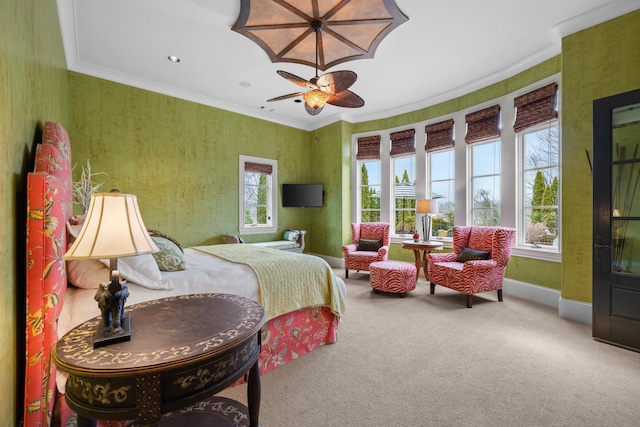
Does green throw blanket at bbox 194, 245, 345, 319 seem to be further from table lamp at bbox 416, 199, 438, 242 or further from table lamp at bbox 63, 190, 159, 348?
table lamp at bbox 416, 199, 438, 242

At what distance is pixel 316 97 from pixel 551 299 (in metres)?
3.77

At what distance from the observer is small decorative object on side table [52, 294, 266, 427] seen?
2.88 ft

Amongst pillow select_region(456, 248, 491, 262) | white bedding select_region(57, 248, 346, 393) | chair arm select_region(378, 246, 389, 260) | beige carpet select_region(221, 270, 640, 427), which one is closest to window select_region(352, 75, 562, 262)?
pillow select_region(456, 248, 491, 262)

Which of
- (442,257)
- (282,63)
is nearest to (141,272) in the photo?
(282,63)

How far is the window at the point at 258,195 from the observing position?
5.44 m

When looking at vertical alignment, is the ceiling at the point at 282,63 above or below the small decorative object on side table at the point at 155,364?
above

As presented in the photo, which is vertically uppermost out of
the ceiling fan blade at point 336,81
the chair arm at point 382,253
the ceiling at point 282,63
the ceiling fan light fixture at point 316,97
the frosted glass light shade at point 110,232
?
the ceiling at point 282,63

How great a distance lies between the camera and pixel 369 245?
16.6ft

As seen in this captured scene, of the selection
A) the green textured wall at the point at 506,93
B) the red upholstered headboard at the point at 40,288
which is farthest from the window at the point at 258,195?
the red upholstered headboard at the point at 40,288

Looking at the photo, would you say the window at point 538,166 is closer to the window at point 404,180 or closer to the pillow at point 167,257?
the window at point 404,180

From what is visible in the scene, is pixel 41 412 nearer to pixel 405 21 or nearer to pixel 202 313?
pixel 202 313

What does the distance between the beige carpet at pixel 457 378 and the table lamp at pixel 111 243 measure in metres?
1.05

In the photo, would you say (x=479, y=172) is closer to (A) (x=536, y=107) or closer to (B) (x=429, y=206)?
(B) (x=429, y=206)

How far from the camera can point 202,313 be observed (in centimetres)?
129
